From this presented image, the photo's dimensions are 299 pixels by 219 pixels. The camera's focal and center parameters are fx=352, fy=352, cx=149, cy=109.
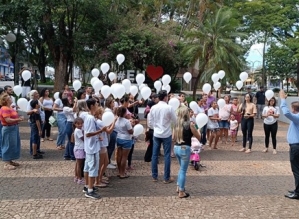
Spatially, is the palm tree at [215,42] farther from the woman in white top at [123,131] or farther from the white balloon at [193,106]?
the woman in white top at [123,131]

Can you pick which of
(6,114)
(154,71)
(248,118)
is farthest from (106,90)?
(154,71)

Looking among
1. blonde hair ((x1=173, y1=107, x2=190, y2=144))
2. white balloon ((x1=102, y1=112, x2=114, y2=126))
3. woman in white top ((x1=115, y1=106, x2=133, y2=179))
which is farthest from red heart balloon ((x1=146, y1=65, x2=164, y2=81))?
white balloon ((x1=102, y1=112, x2=114, y2=126))

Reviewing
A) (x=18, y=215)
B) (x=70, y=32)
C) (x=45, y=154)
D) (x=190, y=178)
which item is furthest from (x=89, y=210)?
(x=70, y=32)

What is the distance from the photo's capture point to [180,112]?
584 centimetres

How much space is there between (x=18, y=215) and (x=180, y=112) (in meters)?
2.90

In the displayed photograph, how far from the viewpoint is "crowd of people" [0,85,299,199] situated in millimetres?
5684

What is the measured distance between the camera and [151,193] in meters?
5.99

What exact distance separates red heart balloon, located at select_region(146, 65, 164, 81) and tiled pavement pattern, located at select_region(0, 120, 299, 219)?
46.9ft

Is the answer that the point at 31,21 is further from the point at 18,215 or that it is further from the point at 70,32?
the point at 18,215

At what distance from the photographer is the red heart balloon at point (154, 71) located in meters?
22.4

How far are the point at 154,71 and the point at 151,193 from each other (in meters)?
17.1

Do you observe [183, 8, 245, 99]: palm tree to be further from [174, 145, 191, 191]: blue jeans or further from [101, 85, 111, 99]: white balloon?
[174, 145, 191, 191]: blue jeans

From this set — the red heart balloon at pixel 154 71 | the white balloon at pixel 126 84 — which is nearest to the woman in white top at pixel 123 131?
the white balloon at pixel 126 84

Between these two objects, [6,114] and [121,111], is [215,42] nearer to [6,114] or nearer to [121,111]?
[121,111]
